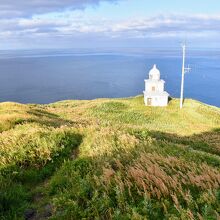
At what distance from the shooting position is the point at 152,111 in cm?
6209

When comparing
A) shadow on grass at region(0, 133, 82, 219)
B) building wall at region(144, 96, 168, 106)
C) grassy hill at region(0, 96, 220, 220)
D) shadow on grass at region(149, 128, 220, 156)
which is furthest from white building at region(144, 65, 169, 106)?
shadow on grass at region(0, 133, 82, 219)

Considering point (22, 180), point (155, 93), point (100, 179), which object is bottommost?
point (155, 93)

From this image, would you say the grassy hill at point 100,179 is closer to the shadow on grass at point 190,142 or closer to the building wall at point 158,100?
the shadow on grass at point 190,142

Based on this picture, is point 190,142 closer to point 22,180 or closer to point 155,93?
point 22,180

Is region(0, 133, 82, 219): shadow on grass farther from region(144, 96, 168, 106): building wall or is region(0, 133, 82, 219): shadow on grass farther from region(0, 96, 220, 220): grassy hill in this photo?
region(144, 96, 168, 106): building wall

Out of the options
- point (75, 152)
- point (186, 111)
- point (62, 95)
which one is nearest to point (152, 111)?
point (186, 111)

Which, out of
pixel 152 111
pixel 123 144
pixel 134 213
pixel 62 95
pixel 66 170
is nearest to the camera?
pixel 134 213

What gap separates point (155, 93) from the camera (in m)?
68.8

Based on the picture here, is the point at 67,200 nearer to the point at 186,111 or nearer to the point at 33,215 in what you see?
the point at 33,215

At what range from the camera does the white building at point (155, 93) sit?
224 ft

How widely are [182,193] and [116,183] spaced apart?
6.29 ft

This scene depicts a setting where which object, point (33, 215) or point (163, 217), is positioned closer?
point (163, 217)

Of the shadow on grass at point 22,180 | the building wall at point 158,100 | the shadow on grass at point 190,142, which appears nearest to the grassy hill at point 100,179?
the shadow on grass at point 22,180

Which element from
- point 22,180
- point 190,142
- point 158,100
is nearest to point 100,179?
point 22,180
